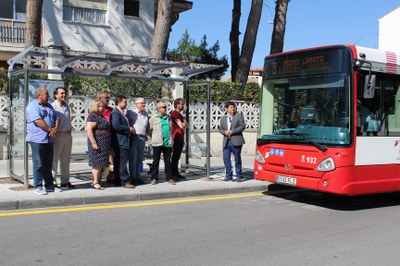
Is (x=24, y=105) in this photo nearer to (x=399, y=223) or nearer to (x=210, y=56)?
(x=399, y=223)

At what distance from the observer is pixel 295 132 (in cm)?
898

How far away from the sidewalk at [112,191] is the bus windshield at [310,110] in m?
1.58

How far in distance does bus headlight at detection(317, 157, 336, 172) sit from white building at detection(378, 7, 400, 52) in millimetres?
40115

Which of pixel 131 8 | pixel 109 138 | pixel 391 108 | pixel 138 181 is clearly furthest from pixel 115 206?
pixel 131 8

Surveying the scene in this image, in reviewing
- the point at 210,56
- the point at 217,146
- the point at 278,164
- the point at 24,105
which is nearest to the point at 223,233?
the point at 278,164

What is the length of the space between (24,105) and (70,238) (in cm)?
359

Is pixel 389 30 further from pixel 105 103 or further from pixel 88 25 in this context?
pixel 105 103

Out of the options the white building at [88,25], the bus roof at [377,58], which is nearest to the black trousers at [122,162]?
the bus roof at [377,58]

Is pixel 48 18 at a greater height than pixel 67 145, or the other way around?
pixel 48 18

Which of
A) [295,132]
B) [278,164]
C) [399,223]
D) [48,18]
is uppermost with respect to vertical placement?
[48,18]

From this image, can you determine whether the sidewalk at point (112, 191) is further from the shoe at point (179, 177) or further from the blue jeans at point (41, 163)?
the blue jeans at point (41, 163)

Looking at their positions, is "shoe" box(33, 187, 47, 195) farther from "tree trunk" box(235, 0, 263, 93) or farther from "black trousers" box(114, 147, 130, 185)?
"tree trunk" box(235, 0, 263, 93)

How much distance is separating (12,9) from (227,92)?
12.1 meters

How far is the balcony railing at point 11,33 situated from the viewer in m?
22.5
